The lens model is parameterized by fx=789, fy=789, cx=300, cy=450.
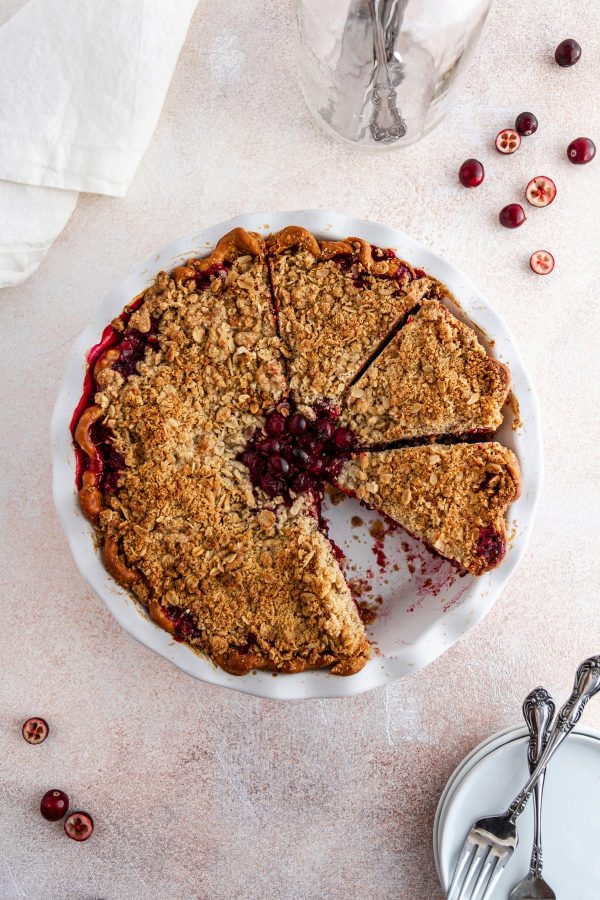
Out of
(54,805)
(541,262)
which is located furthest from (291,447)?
(54,805)

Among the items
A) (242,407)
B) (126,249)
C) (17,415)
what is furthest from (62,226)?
(242,407)

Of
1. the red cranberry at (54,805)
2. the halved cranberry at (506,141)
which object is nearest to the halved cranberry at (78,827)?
the red cranberry at (54,805)

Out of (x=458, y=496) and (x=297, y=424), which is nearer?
(x=458, y=496)

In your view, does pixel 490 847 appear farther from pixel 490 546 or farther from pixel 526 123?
pixel 526 123

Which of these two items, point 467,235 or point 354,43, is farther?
point 467,235

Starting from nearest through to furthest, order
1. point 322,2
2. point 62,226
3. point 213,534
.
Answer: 1. point 322,2
2. point 213,534
3. point 62,226

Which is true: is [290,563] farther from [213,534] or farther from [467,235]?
[467,235]

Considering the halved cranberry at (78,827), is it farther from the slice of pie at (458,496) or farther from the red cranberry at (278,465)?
the slice of pie at (458,496)
